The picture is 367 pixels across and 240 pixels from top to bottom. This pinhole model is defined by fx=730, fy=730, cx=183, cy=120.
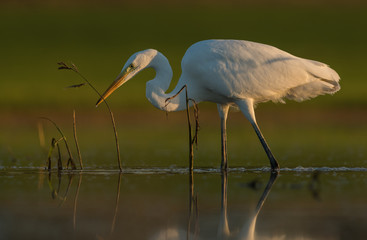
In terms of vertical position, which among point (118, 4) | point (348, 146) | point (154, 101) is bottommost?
point (348, 146)

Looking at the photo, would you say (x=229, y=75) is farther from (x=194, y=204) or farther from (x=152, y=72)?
(x=152, y=72)

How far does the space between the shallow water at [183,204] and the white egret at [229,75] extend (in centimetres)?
82

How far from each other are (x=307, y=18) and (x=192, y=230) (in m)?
25.3

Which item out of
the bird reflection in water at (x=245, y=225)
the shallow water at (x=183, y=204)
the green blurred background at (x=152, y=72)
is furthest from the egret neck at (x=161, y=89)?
the bird reflection in water at (x=245, y=225)

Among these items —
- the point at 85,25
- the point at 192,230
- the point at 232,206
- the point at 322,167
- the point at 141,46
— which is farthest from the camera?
the point at 85,25

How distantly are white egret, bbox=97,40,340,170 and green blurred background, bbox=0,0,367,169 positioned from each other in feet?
3.04

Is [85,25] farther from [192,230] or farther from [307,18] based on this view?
[192,230]

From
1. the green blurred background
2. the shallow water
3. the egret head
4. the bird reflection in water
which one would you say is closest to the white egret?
the egret head

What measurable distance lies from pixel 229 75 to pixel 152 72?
50.8ft

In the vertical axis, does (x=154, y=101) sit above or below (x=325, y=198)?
above

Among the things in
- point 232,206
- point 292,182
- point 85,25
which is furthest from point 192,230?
point 85,25

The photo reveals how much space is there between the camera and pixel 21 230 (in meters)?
4.65

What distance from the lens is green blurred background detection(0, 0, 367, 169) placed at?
11141mm

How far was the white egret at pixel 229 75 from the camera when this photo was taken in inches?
302
